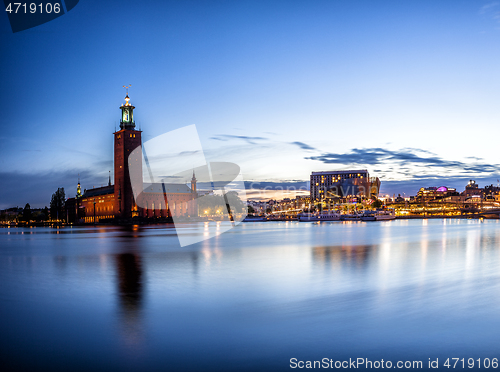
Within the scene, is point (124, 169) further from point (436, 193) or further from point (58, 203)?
point (436, 193)

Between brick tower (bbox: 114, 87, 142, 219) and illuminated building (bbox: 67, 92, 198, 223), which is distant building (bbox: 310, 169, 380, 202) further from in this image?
brick tower (bbox: 114, 87, 142, 219)

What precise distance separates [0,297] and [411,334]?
8914mm

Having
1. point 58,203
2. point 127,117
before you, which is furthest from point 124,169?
point 58,203

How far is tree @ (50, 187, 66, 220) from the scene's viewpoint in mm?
100938

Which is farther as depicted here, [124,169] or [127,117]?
[127,117]

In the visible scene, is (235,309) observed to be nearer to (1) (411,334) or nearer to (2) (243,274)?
(1) (411,334)

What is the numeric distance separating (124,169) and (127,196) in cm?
532

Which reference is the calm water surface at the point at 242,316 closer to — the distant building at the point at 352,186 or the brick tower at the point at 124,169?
the brick tower at the point at 124,169

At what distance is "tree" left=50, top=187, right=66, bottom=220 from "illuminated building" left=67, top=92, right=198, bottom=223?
16.0ft

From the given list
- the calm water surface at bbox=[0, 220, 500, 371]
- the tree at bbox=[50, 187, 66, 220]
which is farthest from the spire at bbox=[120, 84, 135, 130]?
the calm water surface at bbox=[0, 220, 500, 371]

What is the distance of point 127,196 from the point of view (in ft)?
267

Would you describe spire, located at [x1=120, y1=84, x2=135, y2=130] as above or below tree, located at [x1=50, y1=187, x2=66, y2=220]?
above

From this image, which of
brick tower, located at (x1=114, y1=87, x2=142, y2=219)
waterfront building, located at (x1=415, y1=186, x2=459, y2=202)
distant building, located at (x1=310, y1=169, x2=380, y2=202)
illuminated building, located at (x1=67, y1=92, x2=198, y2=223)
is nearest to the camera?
brick tower, located at (x1=114, y1=87, x2=142, y2=219)

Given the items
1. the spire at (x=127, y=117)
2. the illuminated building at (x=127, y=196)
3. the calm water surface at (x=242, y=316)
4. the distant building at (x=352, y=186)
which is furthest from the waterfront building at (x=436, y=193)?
the calm water surface at (x=242, y=316)
